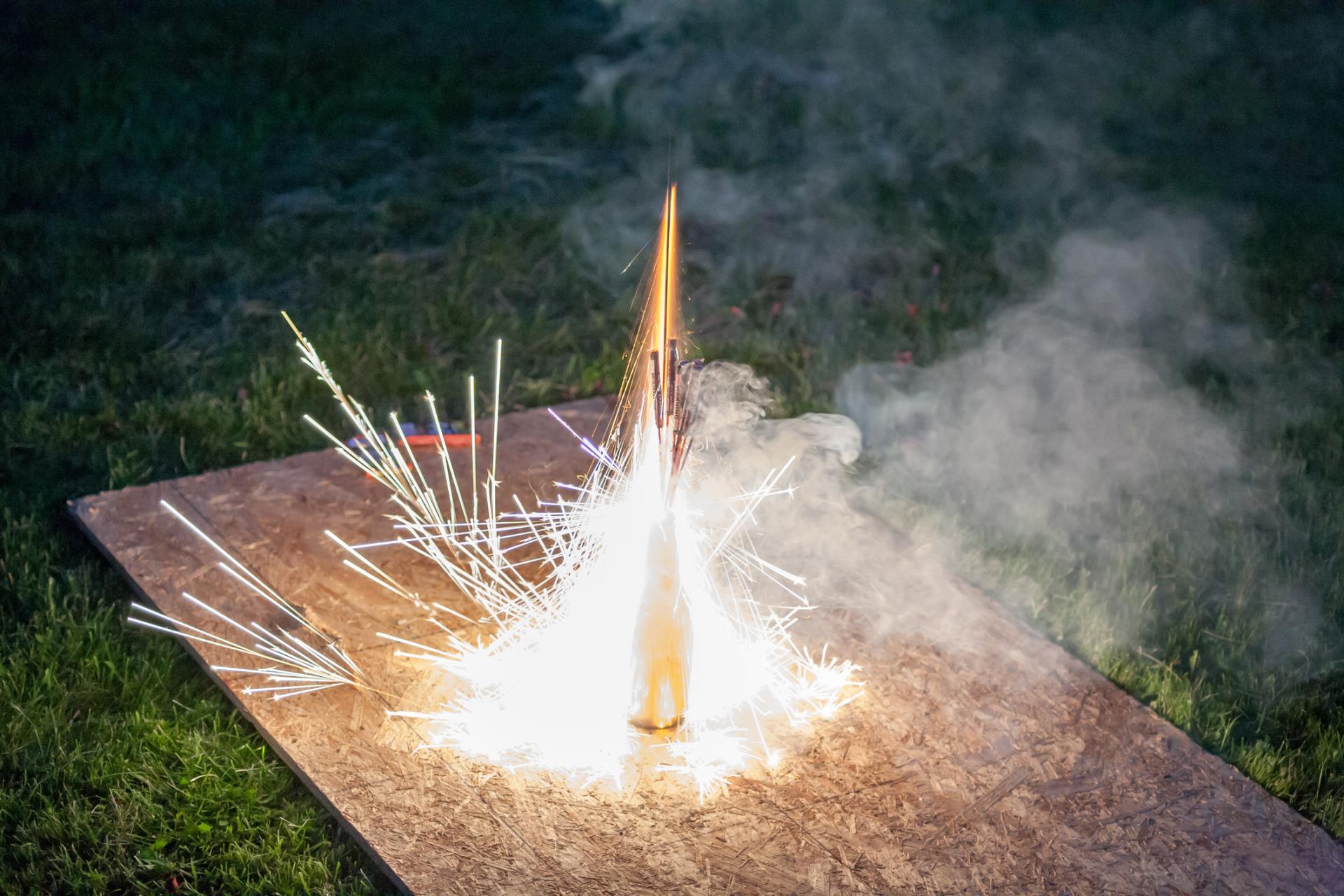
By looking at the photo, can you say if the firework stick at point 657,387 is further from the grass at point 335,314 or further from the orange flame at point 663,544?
the grass at point 335,314

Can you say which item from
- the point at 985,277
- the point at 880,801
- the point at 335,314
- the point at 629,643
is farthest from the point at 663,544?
the point at 985,277

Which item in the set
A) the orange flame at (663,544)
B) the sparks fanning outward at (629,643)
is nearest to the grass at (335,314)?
the sparks fanning outward at (629,643)

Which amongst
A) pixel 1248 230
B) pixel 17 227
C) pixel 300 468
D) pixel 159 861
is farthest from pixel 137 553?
pixel 1248 230

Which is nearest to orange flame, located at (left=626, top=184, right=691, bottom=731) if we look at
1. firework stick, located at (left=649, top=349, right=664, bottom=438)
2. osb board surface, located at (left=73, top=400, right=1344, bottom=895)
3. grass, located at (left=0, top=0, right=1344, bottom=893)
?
firework stick, located at (left=649, top=349, right=664, bottom=438)

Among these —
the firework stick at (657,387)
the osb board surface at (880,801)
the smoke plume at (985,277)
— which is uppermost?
the firework stick at (657,387)

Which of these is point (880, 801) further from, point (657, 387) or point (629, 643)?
point (657, 387)
